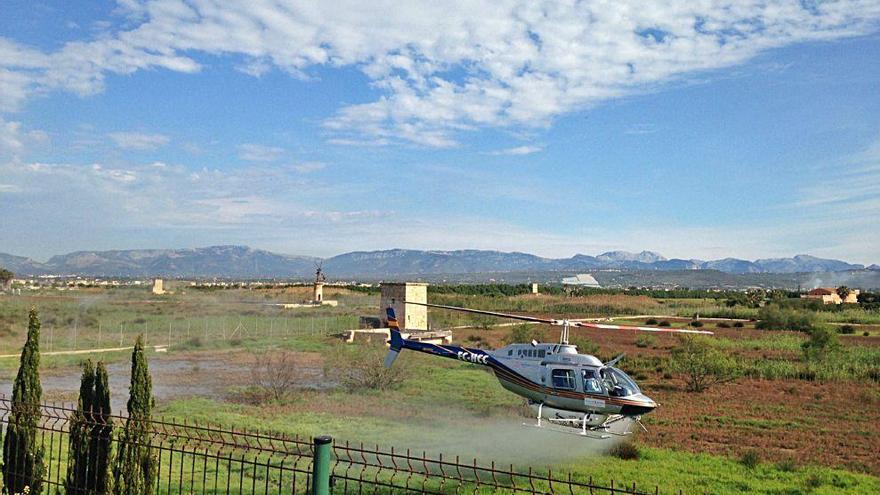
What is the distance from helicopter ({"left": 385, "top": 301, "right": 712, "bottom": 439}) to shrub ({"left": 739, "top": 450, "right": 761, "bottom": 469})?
2644mm

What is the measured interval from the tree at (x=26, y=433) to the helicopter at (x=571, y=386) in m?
7.68

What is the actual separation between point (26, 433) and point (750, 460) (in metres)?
15.1

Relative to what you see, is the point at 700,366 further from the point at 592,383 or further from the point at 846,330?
the point at 846,330

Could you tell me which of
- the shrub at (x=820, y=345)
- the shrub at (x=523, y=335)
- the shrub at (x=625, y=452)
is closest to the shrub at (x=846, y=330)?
the shrub at (x=820, y=345)

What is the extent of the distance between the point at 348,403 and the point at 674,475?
39.7 feet

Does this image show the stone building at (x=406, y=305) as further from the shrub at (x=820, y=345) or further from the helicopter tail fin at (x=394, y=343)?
the shrub at (x=820, y=345)

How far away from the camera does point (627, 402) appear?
15.4 metres

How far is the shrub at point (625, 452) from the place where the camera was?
624 inches

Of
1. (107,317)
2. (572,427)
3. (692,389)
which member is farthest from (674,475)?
(107,317)

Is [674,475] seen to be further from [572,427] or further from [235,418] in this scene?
[235,418]

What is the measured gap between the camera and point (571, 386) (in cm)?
1622

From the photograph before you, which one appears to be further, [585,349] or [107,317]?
[107,317]

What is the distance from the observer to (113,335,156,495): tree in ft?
26.8

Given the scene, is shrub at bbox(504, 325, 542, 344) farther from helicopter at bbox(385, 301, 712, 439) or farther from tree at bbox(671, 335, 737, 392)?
helicopter at bbox(385, 301, 712, 439)
